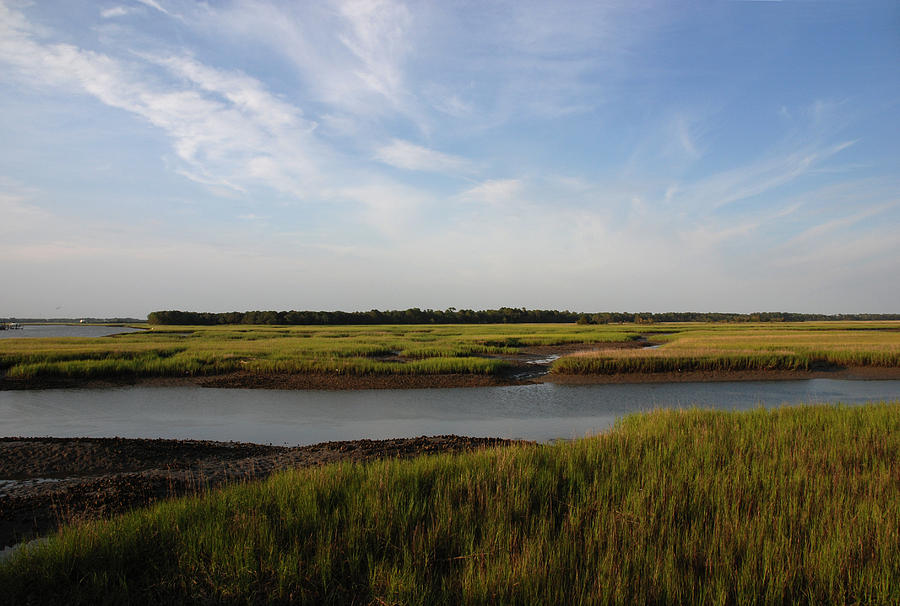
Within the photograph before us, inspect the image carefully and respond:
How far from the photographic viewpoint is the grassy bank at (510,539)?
3.95 meters

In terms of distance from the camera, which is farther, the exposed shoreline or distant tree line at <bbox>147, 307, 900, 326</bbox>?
distant tree line at <bbox>147, 307, 900, 326</bbox>

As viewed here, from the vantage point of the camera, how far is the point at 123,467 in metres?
9.45

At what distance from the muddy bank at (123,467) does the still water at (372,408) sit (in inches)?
71.7

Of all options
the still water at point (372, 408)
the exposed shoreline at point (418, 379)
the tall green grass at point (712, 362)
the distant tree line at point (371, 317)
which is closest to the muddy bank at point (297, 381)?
the exposed shoreline at point (418, 379)

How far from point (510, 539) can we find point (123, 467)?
28.0 feet

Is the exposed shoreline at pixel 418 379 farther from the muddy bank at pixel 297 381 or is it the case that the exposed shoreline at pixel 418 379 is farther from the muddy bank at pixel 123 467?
the muddy bank at pixel 123 467

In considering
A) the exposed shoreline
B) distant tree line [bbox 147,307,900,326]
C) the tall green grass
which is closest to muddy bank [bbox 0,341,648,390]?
the exposed shoreline

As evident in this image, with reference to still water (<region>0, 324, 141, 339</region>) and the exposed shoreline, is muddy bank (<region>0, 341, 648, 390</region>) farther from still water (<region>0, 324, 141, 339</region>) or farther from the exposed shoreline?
still water (<region>0, 324, 141, 339</region>)

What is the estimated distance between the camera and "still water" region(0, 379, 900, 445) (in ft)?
42.7

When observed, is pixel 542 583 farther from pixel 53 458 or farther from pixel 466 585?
pixel 53 458

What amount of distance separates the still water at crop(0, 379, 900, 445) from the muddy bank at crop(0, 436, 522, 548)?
1822 mm

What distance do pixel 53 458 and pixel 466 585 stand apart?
10179 millimetres

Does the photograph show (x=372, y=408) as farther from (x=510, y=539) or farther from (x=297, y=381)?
(x=510, y=539)

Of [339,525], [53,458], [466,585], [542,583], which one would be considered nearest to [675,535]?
[542,583]
